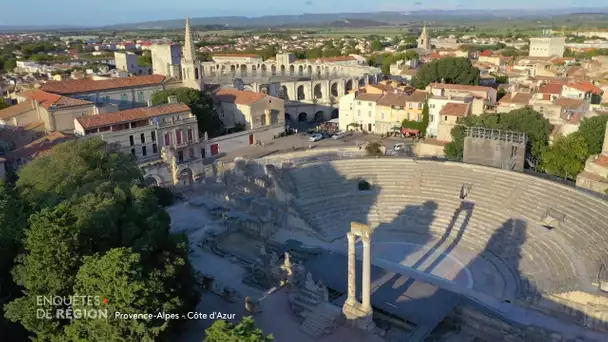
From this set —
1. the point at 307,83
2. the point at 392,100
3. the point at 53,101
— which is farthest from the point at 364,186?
the point at 307,83

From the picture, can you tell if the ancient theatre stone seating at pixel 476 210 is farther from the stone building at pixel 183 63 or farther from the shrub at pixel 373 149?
the stone building at pixel 183 63

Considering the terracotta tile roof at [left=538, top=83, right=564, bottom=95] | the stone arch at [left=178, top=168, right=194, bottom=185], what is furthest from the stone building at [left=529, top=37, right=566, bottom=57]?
the stone arch at [left=178, top=168, right=194, bottom=185]

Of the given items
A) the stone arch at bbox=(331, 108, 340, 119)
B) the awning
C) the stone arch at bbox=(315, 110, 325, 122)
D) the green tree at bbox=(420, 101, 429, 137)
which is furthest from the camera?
the stone arch at bbox=(331, 108, 340, 119)

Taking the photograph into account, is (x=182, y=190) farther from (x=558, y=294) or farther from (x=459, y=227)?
(x=558, y=294)

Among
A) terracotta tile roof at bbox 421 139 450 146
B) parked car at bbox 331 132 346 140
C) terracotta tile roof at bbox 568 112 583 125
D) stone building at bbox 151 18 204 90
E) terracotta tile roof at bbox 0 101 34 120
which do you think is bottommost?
parked car at bbox 331 132 346 140

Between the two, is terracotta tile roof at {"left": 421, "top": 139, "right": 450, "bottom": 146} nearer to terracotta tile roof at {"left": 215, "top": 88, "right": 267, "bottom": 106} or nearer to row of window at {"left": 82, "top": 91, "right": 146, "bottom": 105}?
terracotta tile roof at {"left": 215, "top": 88, "right": 267, "bottom": 106}

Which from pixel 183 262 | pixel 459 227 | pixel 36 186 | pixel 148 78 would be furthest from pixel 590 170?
pixel 148 78
